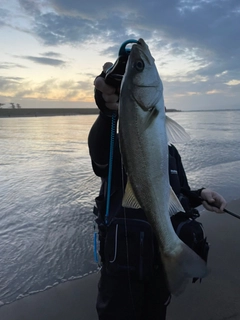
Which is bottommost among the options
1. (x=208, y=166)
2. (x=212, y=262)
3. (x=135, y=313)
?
(x=208, y=166)

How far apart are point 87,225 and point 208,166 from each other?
6.59m

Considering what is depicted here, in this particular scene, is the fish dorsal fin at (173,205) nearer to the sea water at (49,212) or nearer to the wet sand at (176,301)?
the wet sand at (176,301)

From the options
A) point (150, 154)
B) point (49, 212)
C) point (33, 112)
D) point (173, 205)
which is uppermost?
point (150, 154)

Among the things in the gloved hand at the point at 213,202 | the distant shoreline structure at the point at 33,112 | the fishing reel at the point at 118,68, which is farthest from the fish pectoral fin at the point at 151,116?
the distant shoreline structure at the point at 33,112

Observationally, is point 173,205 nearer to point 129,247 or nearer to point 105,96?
point 129,247

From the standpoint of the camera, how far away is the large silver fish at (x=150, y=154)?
1.55 m

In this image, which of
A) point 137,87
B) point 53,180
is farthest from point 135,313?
point 53,180

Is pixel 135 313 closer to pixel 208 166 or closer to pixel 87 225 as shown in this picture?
pixel 87 225

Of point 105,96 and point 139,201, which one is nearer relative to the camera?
point 139,201

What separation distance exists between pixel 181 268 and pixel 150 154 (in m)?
0.81

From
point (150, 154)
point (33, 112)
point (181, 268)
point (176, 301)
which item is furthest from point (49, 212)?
point (33, 112)

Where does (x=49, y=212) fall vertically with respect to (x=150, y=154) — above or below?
below

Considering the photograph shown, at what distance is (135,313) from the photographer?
6.73 ft

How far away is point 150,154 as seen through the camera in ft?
5.36
